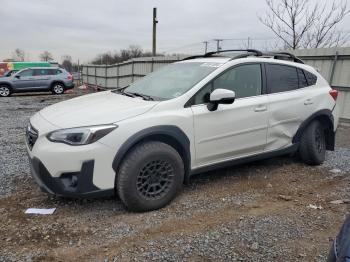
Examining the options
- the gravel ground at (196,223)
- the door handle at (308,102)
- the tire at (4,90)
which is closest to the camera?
the gravel ground at (196,223)

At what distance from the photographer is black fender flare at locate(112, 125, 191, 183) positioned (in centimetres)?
337

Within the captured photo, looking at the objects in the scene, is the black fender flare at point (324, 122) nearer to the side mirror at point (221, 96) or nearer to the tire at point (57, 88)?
the side mirror at point (221, 96)

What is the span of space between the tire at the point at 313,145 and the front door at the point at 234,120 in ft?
3.11

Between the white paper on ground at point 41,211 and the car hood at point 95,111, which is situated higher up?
the car hood at point 95,111

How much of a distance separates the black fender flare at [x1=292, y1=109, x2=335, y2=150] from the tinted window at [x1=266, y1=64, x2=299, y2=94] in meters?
0.52

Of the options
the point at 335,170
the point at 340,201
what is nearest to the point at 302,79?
the point at 335,170

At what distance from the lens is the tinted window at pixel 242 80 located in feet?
13.7

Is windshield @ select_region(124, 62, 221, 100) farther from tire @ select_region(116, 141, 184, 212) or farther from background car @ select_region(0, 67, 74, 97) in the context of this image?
background car @ select_region(0, 67, 74, 97)

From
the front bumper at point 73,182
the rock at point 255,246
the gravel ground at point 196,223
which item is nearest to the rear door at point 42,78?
the gravel ground at point 196,223

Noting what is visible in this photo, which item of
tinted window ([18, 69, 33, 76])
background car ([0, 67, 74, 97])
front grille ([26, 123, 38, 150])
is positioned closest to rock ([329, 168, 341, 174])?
front grille ([26, 123, 38, 150])

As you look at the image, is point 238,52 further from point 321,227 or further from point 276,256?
point 276,256

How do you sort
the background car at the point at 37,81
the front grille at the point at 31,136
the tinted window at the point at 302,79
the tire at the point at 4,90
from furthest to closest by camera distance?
the background car at the point at 37,81
the tire at the point at 4,90
the tinted window at the point at 302,79
the front grille at the point at 31,136

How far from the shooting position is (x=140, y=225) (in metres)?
3.36

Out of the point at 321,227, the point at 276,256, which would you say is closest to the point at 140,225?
the point at 276,256
